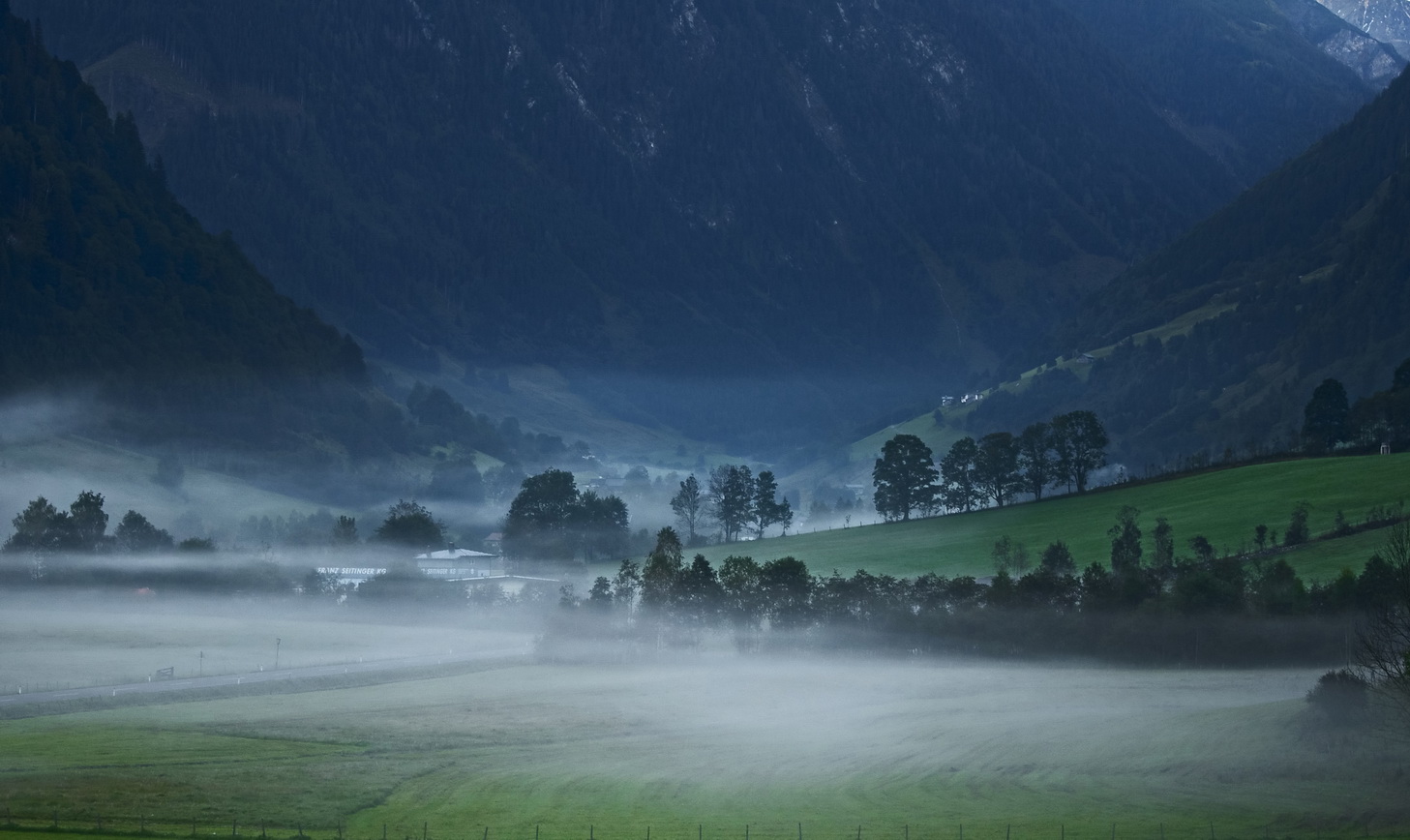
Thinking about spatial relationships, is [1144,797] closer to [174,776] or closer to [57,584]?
[174,776]

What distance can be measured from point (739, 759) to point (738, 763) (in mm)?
1504

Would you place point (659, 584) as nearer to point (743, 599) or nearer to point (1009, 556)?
point (743, 599)

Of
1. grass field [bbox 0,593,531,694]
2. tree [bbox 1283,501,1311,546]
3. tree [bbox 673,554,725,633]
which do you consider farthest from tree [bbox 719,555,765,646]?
tree [bbox 1283,501,1311,546]

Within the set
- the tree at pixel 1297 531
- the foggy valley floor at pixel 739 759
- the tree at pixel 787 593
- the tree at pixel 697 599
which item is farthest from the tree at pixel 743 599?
the tree at pixel 1297 531

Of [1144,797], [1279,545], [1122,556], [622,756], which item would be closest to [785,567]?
[1122,556]

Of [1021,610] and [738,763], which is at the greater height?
[1021,610]

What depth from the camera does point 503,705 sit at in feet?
419

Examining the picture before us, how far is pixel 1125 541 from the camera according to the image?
178250 millimetres

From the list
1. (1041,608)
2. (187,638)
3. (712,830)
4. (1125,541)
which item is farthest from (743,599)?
(712,830)

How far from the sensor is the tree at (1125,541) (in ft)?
538

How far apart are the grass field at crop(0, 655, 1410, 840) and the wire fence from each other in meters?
0.25

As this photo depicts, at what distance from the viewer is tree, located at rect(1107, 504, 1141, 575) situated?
164 meters

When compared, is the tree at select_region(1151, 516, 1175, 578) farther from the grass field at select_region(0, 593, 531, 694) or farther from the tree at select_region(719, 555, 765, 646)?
the grass field at select_region(0, 593, 531, 694)

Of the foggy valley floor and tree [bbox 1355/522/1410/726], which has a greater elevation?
tree [bbox 1355/522/1410/726]
